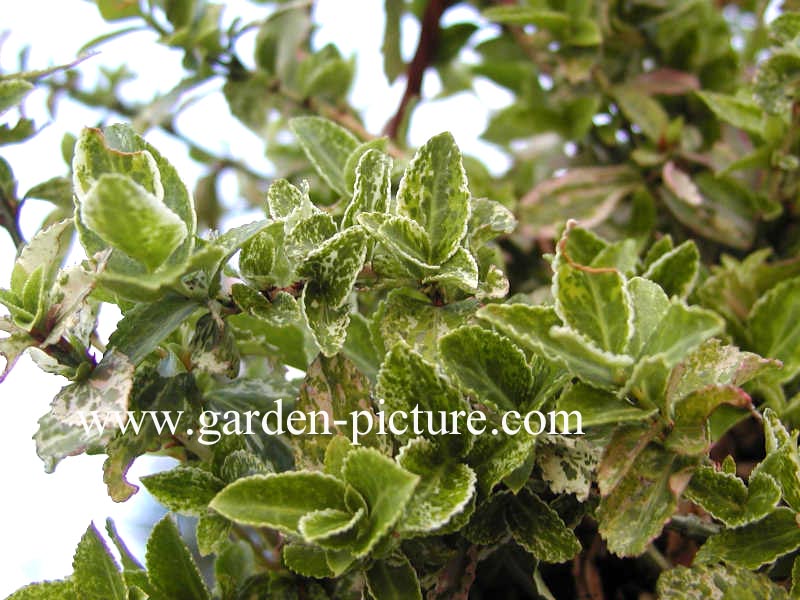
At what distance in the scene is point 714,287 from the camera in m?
0.63

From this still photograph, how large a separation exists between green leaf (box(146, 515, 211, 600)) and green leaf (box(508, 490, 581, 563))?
0.51 feet

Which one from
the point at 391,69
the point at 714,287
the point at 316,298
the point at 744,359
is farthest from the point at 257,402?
the point at 391,69

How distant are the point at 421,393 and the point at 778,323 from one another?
1.02ft

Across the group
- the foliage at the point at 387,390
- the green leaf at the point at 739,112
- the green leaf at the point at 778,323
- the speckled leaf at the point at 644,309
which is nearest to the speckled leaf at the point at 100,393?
the foliage at the point at 387,390

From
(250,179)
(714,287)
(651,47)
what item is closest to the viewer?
(714,287)

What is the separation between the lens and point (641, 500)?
0.38 meters

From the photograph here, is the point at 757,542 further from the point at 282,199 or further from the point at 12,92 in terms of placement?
the point at 12,92

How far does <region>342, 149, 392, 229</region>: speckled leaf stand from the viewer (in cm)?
42

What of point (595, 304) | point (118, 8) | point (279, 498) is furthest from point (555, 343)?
point (118, 8)

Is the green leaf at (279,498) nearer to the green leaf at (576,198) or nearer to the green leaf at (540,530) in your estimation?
the green leaf at (540,530)

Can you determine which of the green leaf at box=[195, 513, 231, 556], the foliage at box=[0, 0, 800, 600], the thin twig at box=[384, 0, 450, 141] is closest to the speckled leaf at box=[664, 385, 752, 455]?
the foliage at box=[0, 0, 800, 600]

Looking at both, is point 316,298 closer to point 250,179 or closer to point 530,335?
point 530,335

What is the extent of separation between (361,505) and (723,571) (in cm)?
18

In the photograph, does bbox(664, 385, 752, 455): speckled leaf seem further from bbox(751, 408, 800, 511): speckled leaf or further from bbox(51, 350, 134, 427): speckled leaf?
bbox(51, 350, 134, 427): speckled leaf
